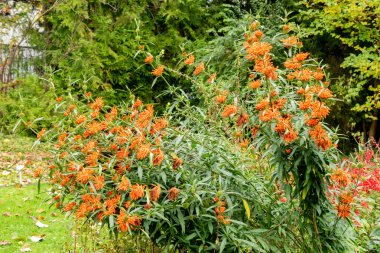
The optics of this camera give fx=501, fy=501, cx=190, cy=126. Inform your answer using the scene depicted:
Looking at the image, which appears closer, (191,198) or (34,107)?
(191,198)

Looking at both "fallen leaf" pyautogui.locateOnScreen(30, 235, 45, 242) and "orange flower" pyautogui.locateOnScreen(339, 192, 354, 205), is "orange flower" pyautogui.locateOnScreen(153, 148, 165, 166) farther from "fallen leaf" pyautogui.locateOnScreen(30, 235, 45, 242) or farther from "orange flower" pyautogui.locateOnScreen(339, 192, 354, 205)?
"fallen leaf" pyautogui.locateOnScreen(30, 235, 45, 242)

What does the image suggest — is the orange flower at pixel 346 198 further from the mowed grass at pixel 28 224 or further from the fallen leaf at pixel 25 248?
the fallen leaf at pixel 25 248

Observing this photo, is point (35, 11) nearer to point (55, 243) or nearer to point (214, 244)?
point (55, 243)

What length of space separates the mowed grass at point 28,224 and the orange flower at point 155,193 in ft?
5.15

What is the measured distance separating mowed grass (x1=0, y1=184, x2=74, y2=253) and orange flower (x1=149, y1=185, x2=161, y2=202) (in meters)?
1.57

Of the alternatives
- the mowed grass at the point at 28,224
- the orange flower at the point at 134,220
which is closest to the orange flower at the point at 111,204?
the orange flower at the point at 134,220

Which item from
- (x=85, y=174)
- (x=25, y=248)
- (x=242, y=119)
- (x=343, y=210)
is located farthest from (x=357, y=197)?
(x=25, y=248)

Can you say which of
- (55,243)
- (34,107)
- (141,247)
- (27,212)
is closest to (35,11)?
(34,107)

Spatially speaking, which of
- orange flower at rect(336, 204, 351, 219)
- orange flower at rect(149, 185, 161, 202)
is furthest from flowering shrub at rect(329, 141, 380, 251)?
orange flower at rect(149, 185, 161, 202)

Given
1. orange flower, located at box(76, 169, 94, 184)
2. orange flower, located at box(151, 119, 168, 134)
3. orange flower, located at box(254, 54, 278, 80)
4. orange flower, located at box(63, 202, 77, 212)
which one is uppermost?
orange flower, located at box(254, 54, 278, 80)

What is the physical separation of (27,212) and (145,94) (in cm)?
674

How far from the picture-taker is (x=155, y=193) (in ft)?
8.37

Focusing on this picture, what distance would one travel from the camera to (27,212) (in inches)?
211

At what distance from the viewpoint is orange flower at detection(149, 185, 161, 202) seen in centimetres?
254
